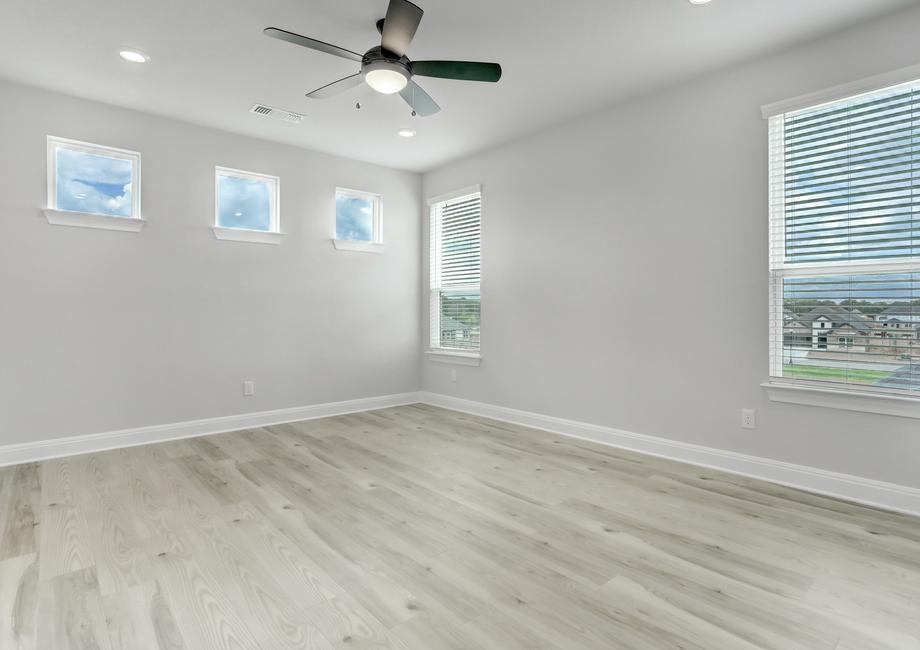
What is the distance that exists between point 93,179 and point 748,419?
5311mm

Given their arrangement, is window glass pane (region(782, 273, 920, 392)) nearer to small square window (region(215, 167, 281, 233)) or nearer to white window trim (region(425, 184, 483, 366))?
white window trim (region(425, 184, 483, 366))

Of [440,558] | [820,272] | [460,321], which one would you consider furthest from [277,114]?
[820,272]

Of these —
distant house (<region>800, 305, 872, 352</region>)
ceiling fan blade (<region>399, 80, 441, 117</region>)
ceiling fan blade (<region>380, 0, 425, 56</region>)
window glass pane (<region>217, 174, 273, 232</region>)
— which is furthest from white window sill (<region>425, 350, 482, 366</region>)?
ceiling fan blade (<region>380, 0, 425, 56</region>)

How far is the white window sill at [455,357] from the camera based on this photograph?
529 cm

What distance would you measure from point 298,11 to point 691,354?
3.39m

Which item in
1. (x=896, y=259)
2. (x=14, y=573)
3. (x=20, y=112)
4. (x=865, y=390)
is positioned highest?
(x=20, y=112)

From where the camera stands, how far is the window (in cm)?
456

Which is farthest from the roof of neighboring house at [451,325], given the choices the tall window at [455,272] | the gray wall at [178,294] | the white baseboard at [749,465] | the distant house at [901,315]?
the distant house at [901,315]

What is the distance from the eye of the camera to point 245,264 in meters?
4.68

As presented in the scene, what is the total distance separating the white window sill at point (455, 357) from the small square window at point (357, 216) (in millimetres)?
1483

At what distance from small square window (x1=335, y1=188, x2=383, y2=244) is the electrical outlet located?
4043 millimetres

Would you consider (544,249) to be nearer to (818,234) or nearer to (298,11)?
(818,234)

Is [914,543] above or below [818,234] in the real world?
below

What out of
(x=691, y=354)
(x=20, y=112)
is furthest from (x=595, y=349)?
(x=20, y=112)
